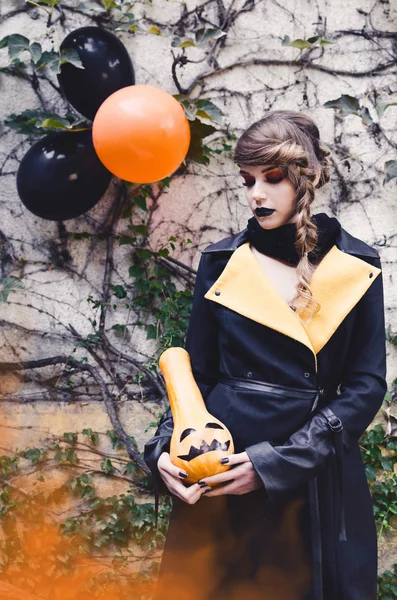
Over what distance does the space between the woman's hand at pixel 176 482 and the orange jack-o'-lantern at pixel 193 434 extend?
0.07 feet

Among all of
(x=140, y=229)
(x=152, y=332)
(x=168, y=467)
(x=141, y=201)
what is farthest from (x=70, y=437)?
(x=168, y=467)

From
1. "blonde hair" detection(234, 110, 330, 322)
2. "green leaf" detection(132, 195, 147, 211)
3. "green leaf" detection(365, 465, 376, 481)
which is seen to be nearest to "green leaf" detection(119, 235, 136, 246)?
"green leaf" detection(132, 195, 147, 211)

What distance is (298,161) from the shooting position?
160 cm

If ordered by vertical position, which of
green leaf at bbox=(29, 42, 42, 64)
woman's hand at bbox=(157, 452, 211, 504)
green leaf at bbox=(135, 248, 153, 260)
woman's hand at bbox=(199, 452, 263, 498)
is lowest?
green leaf at bbox=(135, 248, 153, 260)

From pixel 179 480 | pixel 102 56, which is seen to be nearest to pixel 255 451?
pixel 179 480

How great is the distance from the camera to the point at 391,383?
287cm

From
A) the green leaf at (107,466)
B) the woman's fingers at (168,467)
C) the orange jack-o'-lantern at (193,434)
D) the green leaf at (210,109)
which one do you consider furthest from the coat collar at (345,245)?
the green leaf at (107,466)

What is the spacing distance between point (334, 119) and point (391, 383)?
131 centimetres

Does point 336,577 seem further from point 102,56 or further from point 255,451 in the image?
point 102,56

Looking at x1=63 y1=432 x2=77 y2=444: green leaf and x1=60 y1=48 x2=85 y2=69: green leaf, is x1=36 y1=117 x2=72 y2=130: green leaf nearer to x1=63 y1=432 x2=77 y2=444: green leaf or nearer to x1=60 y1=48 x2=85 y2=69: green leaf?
x1=60 y1=48 x2=85 y2=69: green leaf

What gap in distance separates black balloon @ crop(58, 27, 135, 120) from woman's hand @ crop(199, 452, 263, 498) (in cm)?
164

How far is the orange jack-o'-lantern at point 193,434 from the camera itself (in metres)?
1.53

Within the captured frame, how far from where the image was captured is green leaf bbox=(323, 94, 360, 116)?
2613mm

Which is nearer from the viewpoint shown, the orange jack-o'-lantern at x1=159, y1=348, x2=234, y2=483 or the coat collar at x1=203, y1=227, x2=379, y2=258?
the orange jack-o'-lantern at x1=159, y1=348, x2=234, y2=483
